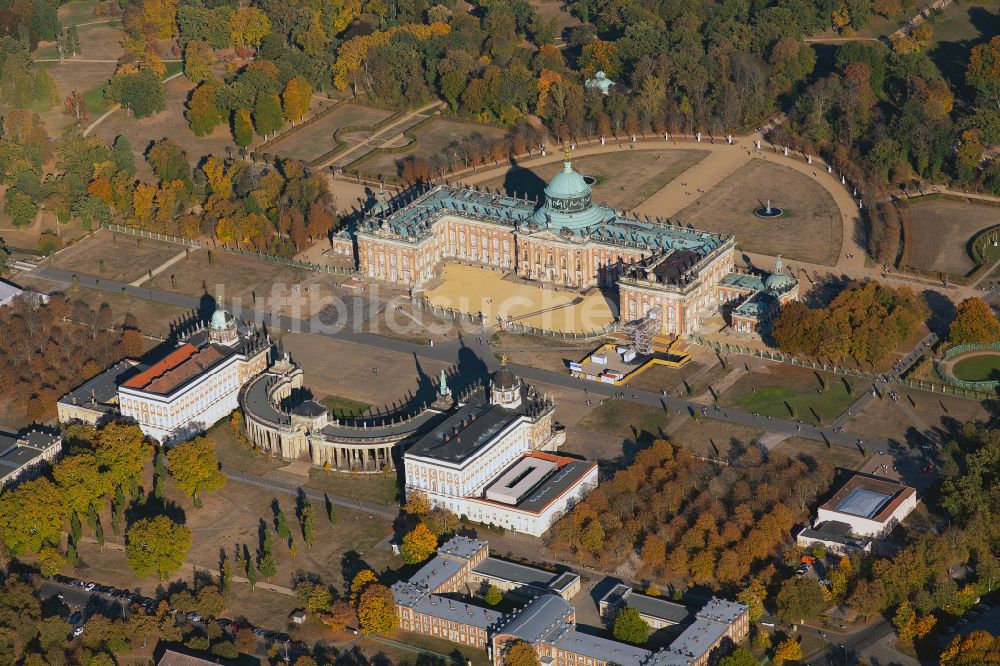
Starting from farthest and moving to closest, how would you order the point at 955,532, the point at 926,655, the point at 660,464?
the point at 660,464 < the point at 955,532 < the point at 926,655

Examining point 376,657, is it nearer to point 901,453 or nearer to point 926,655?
point 926,655

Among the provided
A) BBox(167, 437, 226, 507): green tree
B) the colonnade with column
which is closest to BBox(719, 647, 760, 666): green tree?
the colonnade with column

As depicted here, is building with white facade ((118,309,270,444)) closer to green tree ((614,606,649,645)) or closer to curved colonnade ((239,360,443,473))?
curved colonnade ((239,360,443,473))

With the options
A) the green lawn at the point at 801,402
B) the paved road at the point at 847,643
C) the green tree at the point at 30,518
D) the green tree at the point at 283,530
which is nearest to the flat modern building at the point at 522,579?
the green tree at the point at 283,530

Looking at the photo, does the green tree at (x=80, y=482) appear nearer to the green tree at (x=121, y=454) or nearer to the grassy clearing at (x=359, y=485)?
the green tree at (x=121, y=454)

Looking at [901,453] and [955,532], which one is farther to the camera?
[901,453]

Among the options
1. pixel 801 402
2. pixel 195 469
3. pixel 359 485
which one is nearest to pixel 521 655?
pixel 359 485

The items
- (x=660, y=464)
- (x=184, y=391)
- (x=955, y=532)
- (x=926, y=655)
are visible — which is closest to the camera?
(x=926, y=655)

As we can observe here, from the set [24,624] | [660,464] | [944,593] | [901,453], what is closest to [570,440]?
[660,464]
